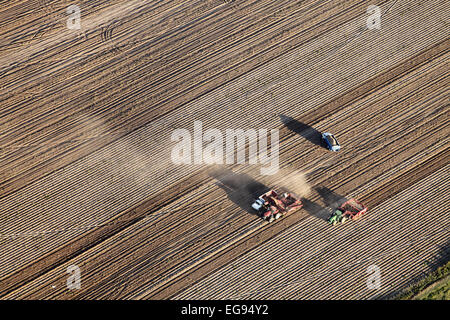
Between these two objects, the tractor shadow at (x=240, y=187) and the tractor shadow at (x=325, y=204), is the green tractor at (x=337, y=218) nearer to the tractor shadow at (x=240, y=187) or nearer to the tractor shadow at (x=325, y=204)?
the tractor shadow at (x=325, y=204)

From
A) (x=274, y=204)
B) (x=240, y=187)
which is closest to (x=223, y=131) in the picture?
(x=240, y=187)

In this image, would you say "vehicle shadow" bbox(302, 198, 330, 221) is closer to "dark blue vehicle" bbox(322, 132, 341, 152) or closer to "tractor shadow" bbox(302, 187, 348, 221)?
"tractor shadow" bbox(302, 187, 348, 221)

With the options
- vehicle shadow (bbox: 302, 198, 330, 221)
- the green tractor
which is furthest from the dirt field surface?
the green tractor

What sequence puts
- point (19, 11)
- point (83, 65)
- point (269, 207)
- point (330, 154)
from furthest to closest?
1. point (19, 11)
2. point (83, 65)
3. point (330, 154)
4. point (269, 207)

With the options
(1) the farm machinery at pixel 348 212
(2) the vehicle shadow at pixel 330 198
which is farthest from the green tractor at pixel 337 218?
(2) the vehicle shadow at pixel 330 198

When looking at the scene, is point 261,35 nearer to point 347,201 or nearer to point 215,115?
A: point 215,115

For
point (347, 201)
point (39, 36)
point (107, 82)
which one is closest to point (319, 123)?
point (347, 201)

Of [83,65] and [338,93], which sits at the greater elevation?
[83,65]
